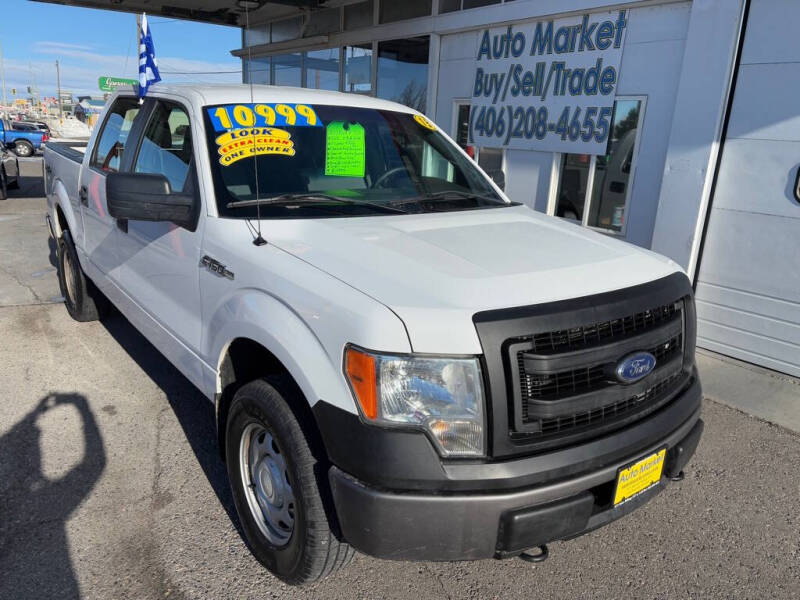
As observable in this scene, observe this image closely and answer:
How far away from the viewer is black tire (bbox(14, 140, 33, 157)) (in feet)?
92.4

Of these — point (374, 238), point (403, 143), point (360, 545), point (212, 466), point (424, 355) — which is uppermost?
point (403, 143)

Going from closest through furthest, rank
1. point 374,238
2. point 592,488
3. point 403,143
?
point 592,488
point 374,238
point 403,143

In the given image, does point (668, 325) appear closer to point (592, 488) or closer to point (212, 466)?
point (592, 488)

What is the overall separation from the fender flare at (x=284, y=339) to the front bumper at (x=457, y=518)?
263mm

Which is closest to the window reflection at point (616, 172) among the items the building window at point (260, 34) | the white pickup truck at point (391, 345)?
the white pickup truck at point (391, 345)

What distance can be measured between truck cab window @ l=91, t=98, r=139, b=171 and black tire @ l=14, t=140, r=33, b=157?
2878 cm

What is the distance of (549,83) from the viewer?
7211 millimetres

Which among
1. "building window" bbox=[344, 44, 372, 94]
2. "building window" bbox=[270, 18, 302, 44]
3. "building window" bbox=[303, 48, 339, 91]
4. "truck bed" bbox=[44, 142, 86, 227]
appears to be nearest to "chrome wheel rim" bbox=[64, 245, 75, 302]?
"truck bed" bbox=[44, 142, 86, 227]

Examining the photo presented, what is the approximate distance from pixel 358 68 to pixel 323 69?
144cm

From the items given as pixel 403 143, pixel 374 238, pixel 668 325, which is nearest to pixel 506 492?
pixel 668 325

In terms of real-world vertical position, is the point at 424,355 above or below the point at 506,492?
above

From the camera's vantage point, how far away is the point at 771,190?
Result: 503 cm

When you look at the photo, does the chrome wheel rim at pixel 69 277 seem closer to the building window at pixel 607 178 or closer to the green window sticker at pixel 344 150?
the green window sticker at pixel 344 150

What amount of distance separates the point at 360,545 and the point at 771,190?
475 cm
